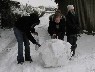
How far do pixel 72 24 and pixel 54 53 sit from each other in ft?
4.67

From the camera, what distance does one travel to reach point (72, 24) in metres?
8.84

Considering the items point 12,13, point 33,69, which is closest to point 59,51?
point 33,69

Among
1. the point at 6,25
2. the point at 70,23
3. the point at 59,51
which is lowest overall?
the point at 6,25

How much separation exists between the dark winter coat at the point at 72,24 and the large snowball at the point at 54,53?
83cm

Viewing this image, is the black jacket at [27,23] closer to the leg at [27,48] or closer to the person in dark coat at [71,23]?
the leg at [27,48]

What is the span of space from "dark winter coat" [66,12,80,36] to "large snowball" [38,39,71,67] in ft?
2.73

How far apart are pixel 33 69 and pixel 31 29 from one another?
1.24m

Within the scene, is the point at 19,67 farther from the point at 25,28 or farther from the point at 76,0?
the point at 76,0

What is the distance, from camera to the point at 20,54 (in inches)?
336

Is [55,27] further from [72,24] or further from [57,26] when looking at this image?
[72,24]

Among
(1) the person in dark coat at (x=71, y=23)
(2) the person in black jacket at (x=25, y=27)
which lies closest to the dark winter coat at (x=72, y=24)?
(1) the person in dark coat at (x=71, y=23)

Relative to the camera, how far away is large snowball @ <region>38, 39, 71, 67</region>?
7949 millimetres

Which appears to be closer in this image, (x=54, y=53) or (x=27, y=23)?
(x=54, y=53)

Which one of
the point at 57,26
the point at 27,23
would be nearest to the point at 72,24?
the point at 57,26
